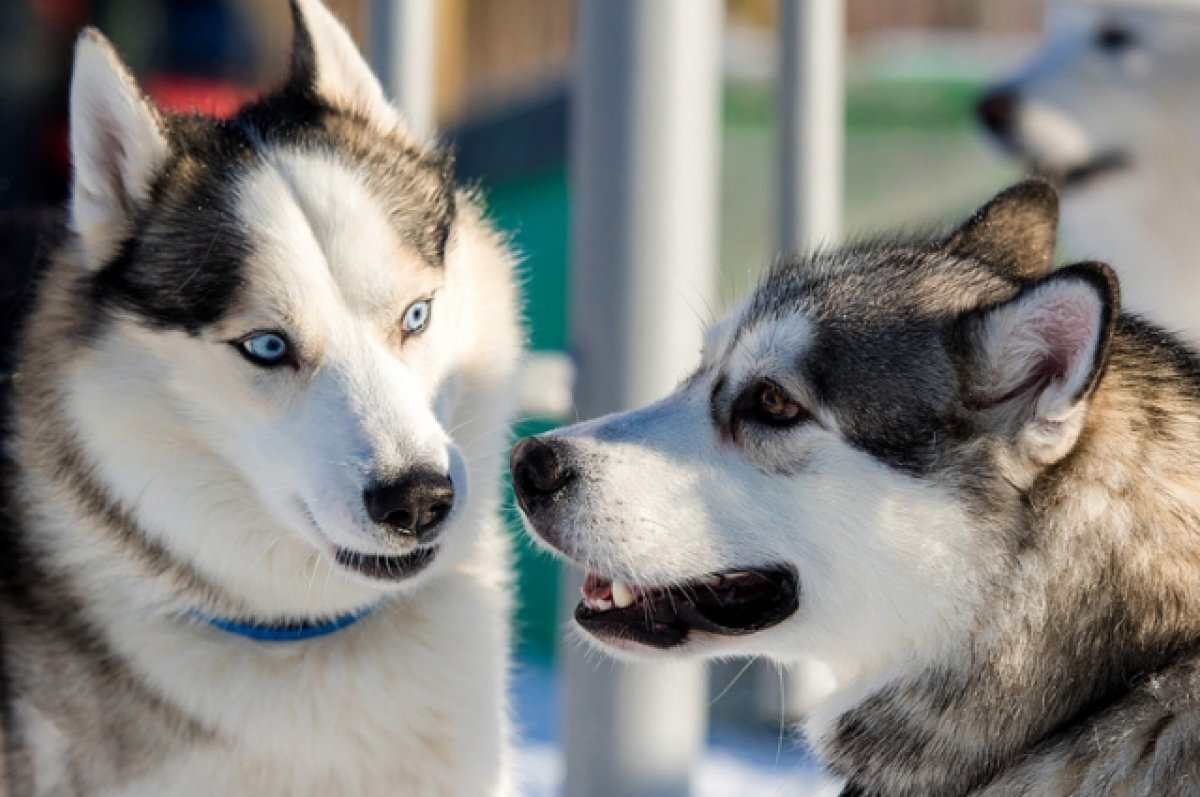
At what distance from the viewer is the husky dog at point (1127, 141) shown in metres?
5.28

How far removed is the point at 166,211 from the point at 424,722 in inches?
41.2

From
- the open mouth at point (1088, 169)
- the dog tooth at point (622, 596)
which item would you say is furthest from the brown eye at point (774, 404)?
the open mouth at point (1088, 169)

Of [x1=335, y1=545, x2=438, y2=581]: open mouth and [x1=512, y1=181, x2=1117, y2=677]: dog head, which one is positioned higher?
[x1=512, y1=181, x2=1117, y2=677]: dog head

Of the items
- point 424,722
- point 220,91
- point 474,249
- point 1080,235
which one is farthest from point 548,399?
point 220,91

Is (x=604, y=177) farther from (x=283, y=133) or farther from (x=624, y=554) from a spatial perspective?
(x=624, y=554)

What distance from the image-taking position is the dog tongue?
2.48 meters

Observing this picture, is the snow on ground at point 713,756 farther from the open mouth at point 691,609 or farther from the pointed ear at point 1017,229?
the pointed ear at point 1017,229

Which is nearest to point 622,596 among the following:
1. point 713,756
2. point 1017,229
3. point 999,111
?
point 1017,229

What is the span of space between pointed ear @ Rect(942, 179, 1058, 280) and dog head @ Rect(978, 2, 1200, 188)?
280 centimetres

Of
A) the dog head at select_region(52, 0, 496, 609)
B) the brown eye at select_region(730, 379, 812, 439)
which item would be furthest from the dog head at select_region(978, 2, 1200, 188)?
the brown eye at select_region(730, 379, 812, 439)

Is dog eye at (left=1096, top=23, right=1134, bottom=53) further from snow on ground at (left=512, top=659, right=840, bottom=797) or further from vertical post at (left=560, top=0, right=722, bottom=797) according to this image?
vertical post at (left=560, top=0, right=722, bottom=797)

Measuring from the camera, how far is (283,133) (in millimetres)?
2791

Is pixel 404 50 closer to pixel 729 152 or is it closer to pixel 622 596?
→ pixel 622 596

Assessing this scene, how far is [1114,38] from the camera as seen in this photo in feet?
18.0
